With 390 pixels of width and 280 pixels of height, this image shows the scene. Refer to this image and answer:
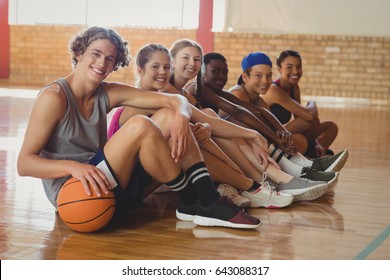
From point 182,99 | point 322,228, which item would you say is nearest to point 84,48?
point 182,99

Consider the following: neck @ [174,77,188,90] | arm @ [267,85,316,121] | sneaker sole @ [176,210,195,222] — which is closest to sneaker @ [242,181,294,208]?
sneaker sole @ [176,210,195,222]

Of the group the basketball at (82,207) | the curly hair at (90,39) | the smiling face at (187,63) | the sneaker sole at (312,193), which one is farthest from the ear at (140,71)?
the sneaker sole at (312,193)

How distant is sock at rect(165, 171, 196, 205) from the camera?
2633 mm

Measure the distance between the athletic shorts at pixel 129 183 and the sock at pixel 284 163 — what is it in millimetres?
1169

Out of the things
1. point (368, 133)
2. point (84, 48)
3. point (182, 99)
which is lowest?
point (368, 133)

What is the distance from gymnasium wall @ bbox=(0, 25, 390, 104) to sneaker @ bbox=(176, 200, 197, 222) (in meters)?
9.09

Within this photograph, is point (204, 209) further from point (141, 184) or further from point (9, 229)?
point (9, 229)

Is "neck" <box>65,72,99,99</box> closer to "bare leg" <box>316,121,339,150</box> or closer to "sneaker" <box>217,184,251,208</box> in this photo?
"sneaker" <box>217,184,251,208</box>

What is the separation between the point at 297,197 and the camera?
10.7 feet

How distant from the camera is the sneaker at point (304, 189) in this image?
10.7 ft

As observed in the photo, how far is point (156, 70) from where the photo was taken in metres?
3.04

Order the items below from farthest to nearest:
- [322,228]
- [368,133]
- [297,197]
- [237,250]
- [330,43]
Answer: [330,43], [368,133], [297,197], [322,228], [237,250]

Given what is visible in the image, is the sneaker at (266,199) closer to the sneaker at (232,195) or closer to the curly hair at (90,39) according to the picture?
the sneaker at (232,195)
